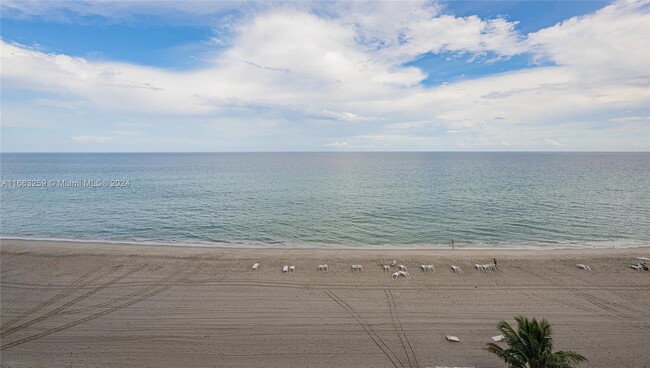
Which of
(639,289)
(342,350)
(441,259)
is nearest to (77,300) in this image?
(342,350)

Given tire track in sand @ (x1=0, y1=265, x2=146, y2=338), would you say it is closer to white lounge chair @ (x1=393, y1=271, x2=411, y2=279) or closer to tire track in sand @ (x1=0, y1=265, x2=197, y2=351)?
tire track in sand @ (x1=0, y1=265, x2=197, y2=351)

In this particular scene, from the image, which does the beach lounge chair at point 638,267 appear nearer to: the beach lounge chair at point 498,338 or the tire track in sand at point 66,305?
the beach lounge chair at point 498,338

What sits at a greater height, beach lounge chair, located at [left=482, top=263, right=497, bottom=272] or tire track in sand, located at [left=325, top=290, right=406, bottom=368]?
beach lounge chair, located at [left=482, top=263, right=497, bottom=272]

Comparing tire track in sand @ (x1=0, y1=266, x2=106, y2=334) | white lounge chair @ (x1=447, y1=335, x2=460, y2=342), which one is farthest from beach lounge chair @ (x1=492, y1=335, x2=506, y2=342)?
tire track in sand @ (x1=0, y1=266, x2=106, y2=334)

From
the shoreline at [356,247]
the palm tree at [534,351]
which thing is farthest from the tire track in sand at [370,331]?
the shoreline at [356,247]

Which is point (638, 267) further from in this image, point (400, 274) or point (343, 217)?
point (343, 217)

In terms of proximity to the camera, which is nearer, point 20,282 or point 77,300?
point 77,300

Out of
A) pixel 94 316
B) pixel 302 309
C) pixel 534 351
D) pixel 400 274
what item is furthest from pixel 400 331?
pixel 94 316

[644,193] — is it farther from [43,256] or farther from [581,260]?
[43,256]
